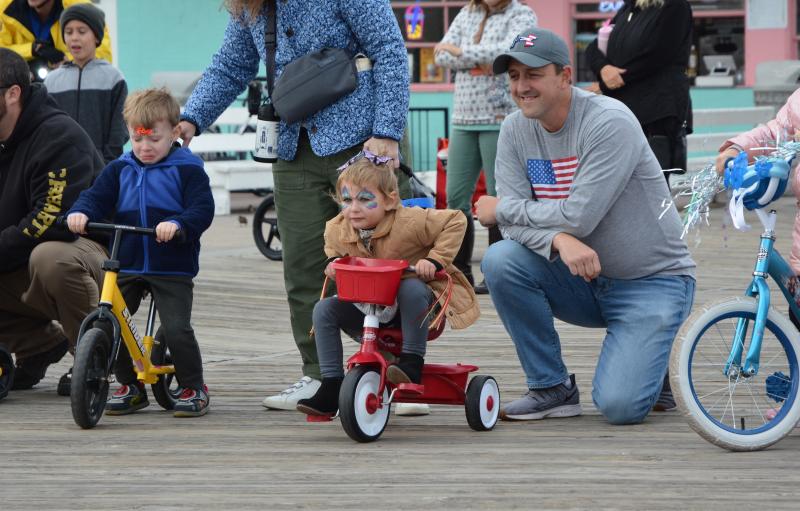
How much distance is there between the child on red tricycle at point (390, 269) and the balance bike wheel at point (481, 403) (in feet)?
0.23

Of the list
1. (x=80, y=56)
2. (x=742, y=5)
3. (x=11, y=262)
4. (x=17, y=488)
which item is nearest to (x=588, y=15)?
(x=742, y=5)

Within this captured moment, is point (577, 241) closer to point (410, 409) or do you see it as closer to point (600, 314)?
point (600, 314)

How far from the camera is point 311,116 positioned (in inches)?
212

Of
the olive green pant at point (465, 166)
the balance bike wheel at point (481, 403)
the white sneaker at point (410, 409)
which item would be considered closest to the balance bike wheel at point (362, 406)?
the balance bike wheel at point (481, 403)

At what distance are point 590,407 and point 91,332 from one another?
1.76 meters

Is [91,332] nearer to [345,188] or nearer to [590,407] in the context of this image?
[345,188]

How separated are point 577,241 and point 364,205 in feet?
2.39

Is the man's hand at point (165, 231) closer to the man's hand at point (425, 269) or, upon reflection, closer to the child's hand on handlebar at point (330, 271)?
the child's hand on handlebar at point (330, 271)

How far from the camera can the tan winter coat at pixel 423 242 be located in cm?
493

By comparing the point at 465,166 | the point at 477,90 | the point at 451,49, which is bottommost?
the point at 465,166

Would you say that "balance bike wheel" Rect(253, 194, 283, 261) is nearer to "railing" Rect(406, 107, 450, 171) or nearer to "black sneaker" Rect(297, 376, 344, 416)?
"black sneaker" Rect(297, 376, 344, 416)

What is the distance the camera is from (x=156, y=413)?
5.58 m

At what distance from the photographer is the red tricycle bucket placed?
4.80 m

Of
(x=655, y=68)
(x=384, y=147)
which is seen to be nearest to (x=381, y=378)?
(x=384, y=147)
